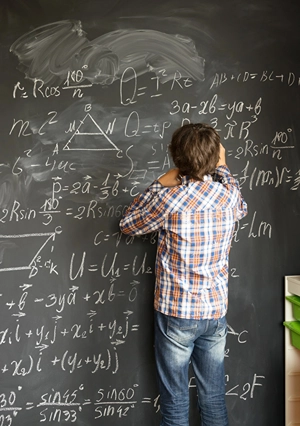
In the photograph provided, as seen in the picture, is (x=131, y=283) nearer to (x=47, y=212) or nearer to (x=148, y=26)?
(x=47, y=212)

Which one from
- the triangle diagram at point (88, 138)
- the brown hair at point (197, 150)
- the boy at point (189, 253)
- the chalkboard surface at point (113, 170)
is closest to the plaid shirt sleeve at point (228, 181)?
the boy at point (189, 253)

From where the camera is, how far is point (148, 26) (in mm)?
2400

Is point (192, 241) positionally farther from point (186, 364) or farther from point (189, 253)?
point (186, 364)

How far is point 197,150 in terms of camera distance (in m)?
1.84

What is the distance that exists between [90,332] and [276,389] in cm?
106

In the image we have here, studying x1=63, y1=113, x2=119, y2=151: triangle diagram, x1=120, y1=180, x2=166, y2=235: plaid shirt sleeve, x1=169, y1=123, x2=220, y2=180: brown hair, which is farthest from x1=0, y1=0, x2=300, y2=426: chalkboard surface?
x1=169, y1=123, x2=220, y2=180: brown hair

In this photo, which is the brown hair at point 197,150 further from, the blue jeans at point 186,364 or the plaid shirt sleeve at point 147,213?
the blue jeans at point 186,364

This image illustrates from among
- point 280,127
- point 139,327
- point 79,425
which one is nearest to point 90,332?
point 139,327

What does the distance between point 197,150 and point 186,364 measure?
911mm

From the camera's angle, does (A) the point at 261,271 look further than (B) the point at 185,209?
Yes

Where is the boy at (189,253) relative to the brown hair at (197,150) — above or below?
below

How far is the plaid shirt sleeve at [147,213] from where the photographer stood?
1938 millimetres

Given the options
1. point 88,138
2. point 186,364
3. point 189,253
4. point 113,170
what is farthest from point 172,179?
point 186,364

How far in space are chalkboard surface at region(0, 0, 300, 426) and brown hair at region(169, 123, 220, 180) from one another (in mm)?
558
